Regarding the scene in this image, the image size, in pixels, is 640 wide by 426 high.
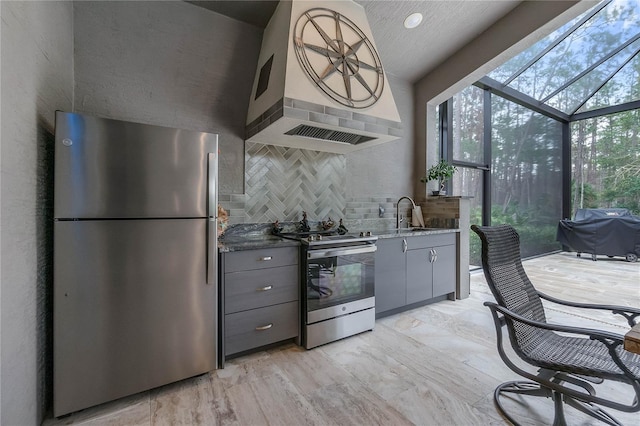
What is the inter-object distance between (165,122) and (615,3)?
6882 mm

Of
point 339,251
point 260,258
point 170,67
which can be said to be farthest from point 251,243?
point 170,67

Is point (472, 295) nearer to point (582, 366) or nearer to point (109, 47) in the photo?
point (582, 366)

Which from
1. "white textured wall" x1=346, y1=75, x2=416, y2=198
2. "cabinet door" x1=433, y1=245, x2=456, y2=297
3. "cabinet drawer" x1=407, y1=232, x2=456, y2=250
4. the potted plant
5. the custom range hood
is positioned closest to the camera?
the custom range hood

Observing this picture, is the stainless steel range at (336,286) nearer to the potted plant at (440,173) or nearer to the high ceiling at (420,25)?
the potted plant at (440,173)

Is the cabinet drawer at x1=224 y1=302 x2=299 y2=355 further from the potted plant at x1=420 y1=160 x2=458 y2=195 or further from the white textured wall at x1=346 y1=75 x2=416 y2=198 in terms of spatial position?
the potted plant at x1=420 y1=160 x2=458 y2=195

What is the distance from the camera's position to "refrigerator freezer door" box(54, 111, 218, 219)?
1546 mm

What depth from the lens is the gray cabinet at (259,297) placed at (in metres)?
2.12

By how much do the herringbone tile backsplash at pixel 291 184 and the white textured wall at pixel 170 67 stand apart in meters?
0.16

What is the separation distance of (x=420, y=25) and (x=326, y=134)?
5.79 ft

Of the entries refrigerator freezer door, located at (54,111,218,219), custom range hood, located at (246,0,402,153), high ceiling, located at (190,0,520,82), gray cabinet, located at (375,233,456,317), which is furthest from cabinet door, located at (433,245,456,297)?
refrigerator freezer door, located at (54,111,218,219)

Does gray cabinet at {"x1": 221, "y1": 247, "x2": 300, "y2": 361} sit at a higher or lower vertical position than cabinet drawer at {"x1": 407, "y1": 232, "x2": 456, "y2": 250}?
lower

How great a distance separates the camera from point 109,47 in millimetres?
2250

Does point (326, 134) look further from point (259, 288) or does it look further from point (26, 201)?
point (26, 201)

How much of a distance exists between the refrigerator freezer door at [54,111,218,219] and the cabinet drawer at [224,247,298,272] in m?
0.42
